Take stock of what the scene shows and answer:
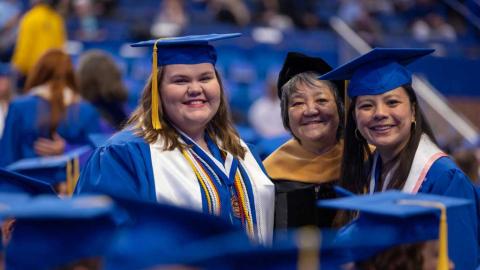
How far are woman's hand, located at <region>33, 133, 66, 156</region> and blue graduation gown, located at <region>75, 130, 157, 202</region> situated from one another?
221 cm

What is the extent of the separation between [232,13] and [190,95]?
822 centimetres

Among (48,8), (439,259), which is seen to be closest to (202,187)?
(439,259)

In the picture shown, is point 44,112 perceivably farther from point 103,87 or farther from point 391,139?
point 391,139

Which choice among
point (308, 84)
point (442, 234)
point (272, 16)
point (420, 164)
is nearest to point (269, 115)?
point (272, 16)

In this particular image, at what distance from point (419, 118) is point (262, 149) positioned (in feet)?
6.63

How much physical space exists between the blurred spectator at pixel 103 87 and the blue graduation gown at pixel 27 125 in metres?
0.32

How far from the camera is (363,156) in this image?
407 cm

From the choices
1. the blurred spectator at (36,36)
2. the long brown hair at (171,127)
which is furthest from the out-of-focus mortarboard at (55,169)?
the blurred spectator at (36,36)

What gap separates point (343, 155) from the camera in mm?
4133

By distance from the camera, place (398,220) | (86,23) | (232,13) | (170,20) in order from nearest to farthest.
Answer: (398,220) → (86,23) → (170,20) → (232,13)

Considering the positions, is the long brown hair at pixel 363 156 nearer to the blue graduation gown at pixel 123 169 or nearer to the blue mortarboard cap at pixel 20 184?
the blue graduation gown at pixel 123 169

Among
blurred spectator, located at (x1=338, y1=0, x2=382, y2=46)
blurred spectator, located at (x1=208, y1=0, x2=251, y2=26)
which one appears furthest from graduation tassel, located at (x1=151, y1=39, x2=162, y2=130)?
blurred spectator, located at (x1=338, y1=0, x2=382, y2=46)

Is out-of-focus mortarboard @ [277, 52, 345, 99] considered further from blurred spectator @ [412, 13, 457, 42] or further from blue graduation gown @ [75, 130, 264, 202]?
blurred spectator @ [412, 13, 457, 42]

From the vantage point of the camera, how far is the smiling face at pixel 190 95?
3.87m
